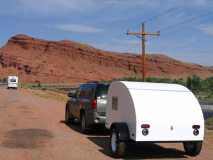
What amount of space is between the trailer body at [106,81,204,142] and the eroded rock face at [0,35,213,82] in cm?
15524

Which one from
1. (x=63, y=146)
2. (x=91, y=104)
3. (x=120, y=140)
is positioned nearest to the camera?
(x=120, y=140)

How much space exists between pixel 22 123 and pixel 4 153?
7782mm

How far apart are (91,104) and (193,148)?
5.23 metres

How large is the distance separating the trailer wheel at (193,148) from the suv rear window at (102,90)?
185 inches

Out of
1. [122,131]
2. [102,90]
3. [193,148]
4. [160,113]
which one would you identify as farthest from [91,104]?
[160,113]

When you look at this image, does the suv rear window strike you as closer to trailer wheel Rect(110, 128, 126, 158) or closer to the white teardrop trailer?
the white teardrop trailer

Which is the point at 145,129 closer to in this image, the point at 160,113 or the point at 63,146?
the point at 160,113

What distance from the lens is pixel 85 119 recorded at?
57.0 ft

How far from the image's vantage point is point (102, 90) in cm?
1694

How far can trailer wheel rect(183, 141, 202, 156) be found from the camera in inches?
486

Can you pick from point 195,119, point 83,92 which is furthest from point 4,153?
point 83,92

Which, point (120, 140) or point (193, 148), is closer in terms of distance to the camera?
point (120, 140)

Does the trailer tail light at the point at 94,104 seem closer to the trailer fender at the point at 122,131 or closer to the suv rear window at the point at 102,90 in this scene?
the suv rear window at the point at 102,90

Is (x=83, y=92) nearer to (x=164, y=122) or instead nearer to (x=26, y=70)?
(x=164, y=122)
